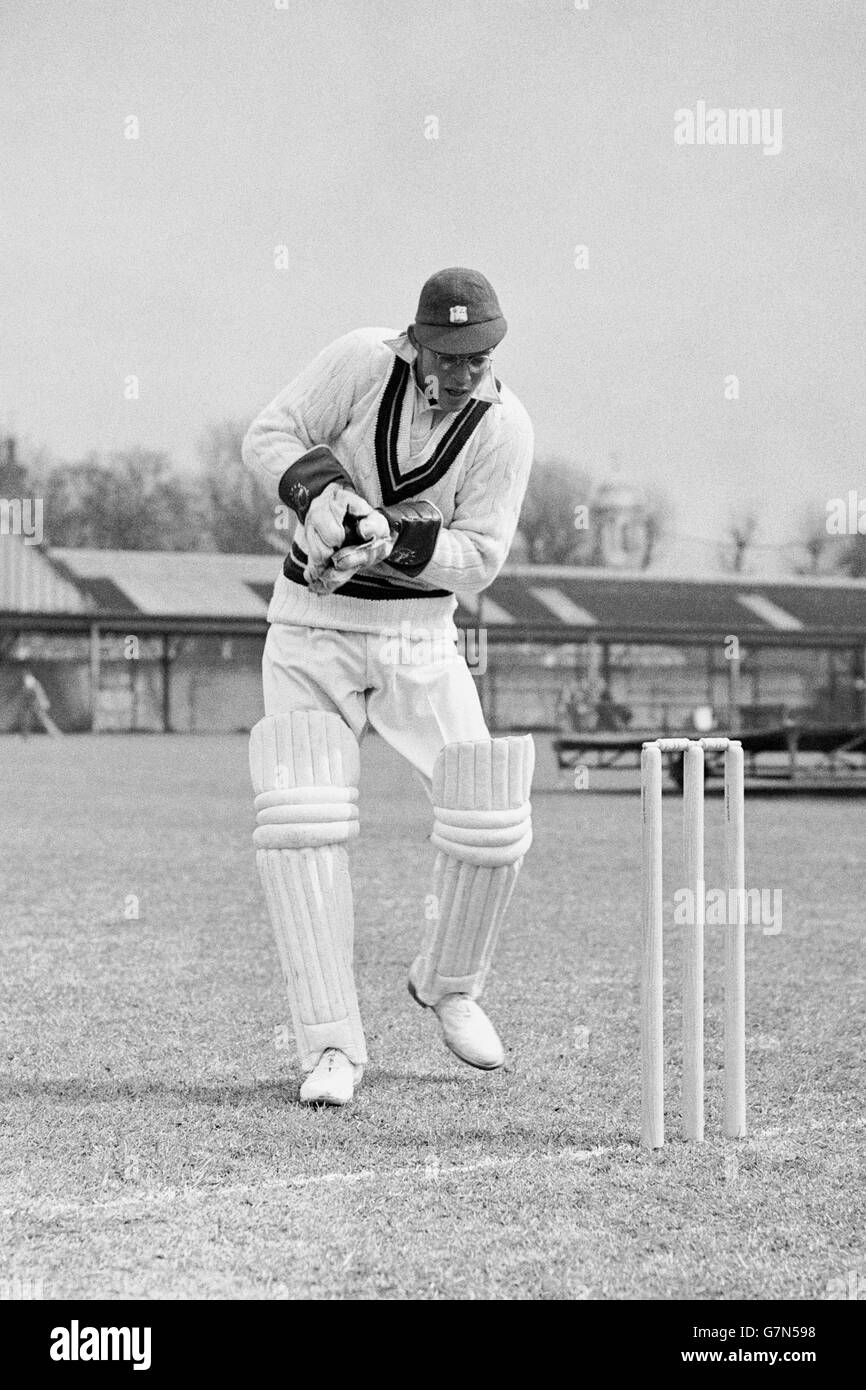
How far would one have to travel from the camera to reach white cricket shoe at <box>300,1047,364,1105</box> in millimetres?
4293

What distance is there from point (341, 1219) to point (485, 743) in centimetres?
154

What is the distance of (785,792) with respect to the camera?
19891mm

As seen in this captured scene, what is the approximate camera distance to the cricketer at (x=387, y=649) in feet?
14.4

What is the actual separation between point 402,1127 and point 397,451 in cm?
176

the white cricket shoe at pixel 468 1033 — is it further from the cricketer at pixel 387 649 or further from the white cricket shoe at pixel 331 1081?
the white cricket shoe at pixel 331 1081

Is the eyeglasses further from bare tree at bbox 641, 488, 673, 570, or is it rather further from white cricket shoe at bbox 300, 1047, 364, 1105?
bare tree at bbox 641, 488, 673, 570

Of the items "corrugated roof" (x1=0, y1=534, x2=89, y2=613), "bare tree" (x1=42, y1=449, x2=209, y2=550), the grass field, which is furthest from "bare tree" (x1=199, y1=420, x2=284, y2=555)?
the grass field

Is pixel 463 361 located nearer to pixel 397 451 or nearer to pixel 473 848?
pixel 397 451

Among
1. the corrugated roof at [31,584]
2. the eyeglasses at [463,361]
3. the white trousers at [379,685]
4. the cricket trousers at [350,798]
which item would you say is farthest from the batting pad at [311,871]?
the corrugated roof at [31,584]

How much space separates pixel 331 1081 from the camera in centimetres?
432

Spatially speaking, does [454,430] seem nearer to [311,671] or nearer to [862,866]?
[311,671]

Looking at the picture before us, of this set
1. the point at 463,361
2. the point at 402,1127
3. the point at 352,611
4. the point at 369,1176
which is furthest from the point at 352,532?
the point at 369,1176
